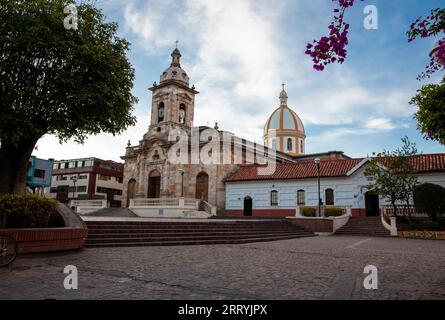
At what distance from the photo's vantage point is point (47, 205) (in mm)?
9047

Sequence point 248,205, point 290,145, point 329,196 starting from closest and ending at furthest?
point 329,196 → point 248,205 → point 290,145

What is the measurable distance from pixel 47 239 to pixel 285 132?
45.9m

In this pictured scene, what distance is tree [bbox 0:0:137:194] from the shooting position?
436 inches

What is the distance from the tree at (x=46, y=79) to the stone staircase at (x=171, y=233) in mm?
3952

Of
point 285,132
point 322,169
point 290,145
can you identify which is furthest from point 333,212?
point 285,132

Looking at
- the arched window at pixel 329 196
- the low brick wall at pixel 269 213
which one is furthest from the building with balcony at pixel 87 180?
the arched window at pixel 329 196

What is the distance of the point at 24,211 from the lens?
8.45 m

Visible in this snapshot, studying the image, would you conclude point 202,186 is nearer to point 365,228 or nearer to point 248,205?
point 248,205

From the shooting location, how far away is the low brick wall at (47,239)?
7.95m

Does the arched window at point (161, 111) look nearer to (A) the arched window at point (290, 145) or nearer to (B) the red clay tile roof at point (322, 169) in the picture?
(B) the red clay tile roof at point (322, 169)

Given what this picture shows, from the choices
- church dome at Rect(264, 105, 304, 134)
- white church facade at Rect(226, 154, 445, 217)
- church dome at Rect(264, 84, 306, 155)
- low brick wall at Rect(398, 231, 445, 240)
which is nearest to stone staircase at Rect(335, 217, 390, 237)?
low brick wall at Rect(398, 231, 445, 240)

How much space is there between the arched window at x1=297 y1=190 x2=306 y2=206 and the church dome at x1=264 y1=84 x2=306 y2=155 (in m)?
20.5
